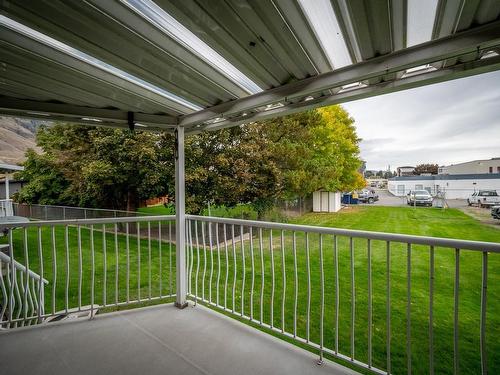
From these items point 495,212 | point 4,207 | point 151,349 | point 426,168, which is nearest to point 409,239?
point 151,349

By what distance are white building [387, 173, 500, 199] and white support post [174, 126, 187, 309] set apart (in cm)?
464

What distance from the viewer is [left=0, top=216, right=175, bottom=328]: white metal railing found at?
273cm

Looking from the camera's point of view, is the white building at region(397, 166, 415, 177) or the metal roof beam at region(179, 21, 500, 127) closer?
the metal roof beam at region(179, 21, 500, 127)

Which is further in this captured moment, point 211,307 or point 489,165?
point 489,165

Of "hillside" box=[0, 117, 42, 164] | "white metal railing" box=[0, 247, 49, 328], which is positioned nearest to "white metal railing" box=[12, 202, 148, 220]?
"hillside" box=[0, 117, 42, 164]

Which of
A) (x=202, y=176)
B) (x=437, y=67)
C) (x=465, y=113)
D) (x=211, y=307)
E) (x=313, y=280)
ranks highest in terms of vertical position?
(x=465, y=113)

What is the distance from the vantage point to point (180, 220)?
324 centimetres

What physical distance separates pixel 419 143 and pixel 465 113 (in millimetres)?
4711

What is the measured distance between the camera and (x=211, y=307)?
3.30 metres

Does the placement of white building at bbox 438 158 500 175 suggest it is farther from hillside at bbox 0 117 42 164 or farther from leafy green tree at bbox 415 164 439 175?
hillside at bbox 0 117 42 164

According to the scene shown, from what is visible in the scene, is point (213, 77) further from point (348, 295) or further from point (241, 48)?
point (348, 295)

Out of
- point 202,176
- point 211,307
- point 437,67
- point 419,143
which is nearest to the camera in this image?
point 437,67

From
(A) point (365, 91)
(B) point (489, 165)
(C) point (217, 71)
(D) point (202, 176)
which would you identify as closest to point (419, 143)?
(B) point (489, 165)

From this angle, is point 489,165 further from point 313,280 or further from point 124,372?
point 124,372
